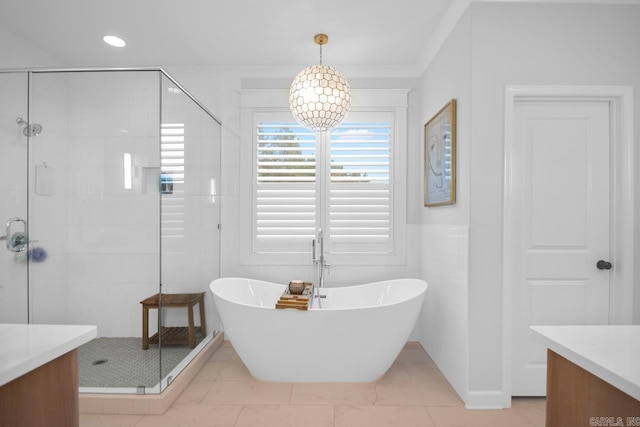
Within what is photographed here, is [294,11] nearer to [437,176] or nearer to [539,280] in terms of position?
[437,176]

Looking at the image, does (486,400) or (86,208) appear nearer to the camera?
(486,400)

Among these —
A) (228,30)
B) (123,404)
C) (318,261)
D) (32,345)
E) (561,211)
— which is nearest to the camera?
(32,345)

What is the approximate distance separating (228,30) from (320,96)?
0.95 meters

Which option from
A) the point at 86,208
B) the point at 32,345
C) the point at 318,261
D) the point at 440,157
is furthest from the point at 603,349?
→ the point at 86,208

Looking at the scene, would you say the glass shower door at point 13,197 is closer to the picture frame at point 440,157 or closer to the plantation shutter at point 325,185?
the plantation shutter at point 325,185

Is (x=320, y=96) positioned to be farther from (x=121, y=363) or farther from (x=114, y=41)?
(x=121, y=363)

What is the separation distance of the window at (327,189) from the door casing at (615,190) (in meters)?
1.16

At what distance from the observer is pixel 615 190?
6.96ft

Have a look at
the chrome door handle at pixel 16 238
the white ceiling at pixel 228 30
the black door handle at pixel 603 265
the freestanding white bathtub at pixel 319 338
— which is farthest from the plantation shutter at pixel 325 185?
the chrome door handle at pixel 16 238

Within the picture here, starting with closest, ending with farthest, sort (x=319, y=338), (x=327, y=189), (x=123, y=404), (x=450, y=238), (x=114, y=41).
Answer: (x=123, y=404) < (x=319, y=338) < (x=450, y=238) < (x=114, y=41) < (x=327, y=189)

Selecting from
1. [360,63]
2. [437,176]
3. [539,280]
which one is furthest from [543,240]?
→ [360,63]

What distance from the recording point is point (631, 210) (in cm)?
209

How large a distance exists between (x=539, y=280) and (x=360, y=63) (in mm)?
2323

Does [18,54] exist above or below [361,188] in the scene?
above
